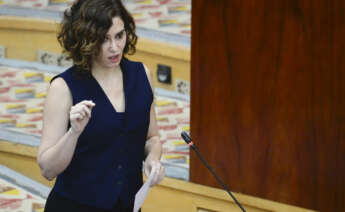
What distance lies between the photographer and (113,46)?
48.8 inches

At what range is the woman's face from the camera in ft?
4.08

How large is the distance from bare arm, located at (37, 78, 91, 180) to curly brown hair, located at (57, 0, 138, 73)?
0.07 metres

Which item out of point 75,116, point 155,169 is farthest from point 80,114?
point 155,169

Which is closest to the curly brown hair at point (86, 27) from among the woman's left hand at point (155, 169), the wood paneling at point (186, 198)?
the woman's left hand at point (155, 169)

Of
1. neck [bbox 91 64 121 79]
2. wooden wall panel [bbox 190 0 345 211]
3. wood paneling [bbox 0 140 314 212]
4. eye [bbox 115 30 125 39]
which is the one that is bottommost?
wood paneling [bbox 0 140 314 212]

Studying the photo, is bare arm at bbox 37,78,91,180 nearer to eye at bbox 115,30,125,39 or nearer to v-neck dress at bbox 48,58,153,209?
v-neck dress at bbox 48,58,153,209

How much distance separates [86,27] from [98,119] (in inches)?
7.1

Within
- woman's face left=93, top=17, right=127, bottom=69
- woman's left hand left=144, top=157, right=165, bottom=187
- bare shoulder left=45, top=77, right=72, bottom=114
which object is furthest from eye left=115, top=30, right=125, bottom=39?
woman's left hand left=144, top=157, right=165, bottom=187

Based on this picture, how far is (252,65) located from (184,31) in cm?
103

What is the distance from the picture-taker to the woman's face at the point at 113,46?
1.24 metres

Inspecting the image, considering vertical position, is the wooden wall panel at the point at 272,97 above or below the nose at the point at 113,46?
below

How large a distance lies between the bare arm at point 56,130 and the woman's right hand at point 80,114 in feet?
0.20

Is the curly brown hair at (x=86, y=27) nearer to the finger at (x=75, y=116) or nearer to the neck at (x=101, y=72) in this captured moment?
the neck at (x=101, y=72)

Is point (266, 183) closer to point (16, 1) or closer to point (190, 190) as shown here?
point (190, 190)
